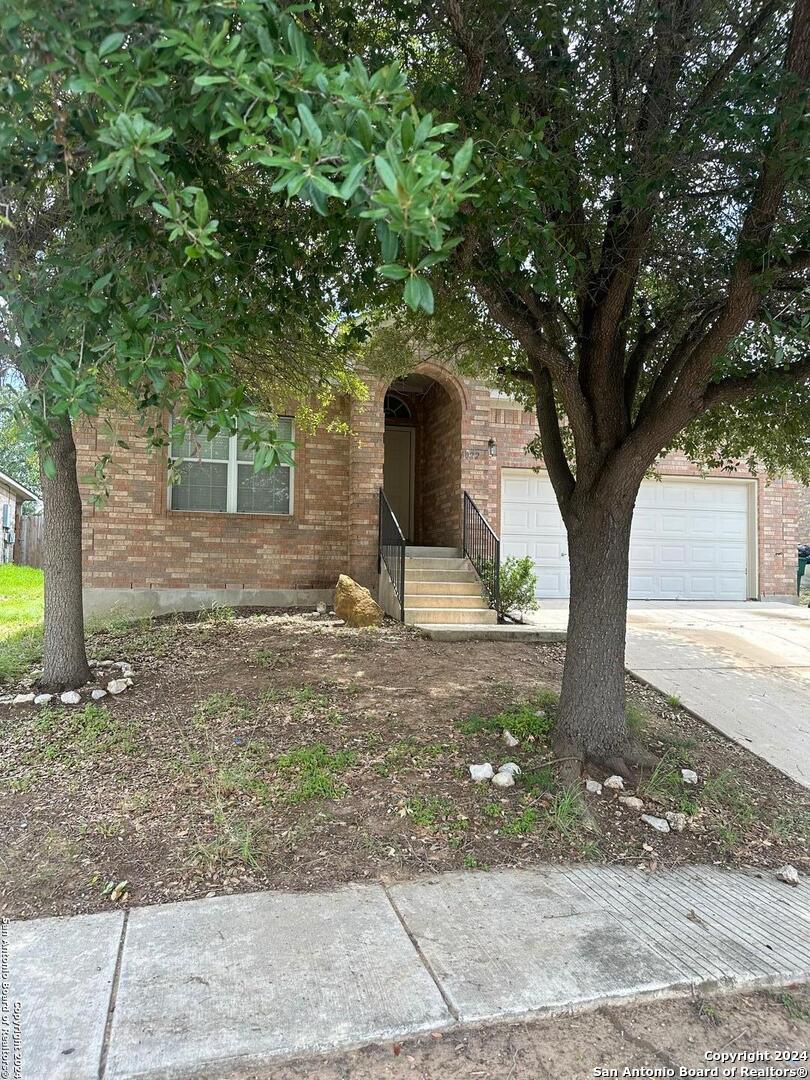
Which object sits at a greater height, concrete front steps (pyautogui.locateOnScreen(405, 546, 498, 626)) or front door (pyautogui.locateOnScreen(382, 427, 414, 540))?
front door (pyautogui.locateOnScreen(382, 427, 414, 540))

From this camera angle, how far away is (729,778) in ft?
14.2

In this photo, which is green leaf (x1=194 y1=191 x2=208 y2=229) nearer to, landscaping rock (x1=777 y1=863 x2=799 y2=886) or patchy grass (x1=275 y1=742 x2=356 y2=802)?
patchy grass (x1=275 y1=742 x2=356 y2=802)

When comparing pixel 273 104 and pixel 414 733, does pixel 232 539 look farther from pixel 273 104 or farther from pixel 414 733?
pixel 273 104

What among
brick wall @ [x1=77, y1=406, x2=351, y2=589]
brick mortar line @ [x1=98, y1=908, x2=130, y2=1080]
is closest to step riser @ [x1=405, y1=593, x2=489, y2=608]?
brick wall @ [x1=77, y1=406, x2=351, y2=589]

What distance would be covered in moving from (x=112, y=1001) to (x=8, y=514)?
76.2 ft

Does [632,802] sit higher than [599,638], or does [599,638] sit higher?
[599,638]

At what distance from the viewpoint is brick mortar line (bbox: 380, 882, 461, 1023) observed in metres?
2.24

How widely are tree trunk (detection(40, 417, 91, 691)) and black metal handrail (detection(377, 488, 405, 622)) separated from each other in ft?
12.8

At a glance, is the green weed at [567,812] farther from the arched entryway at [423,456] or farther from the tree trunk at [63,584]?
the arched entryway at [423,456]

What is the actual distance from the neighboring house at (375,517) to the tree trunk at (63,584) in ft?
8.12

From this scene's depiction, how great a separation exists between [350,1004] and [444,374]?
30.5ft

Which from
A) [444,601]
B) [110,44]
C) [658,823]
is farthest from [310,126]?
[444,601]

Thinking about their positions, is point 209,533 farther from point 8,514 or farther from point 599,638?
point 8,514

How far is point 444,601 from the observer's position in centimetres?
874
